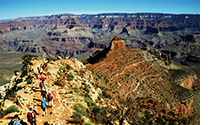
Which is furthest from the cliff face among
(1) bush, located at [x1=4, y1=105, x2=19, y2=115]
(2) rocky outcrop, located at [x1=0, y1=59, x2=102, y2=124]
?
(1) bush, located at [x1=4, y1=105, x2=19, y2=115]

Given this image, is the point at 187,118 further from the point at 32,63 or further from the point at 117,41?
the point at 32,63

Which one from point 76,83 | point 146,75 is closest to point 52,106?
point 76,83

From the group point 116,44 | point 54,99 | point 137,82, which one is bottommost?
point 137,82

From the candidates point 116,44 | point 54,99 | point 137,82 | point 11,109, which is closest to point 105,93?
point 54,99

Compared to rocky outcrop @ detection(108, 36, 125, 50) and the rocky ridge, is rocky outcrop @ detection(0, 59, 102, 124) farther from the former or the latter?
rocky outcrop @ detection(108, 36, 125, 50)

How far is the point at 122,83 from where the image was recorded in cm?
4472

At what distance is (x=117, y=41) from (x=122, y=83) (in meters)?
→ 22.1

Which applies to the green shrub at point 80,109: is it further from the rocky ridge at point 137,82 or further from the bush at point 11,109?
the rocky ridge at point 137,82

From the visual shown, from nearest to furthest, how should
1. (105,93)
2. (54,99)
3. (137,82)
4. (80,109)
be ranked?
(54,99), (80,109), (105,93), (137,82)

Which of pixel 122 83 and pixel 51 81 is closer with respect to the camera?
pixel 51 81

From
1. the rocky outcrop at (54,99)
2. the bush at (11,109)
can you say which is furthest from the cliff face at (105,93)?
the bush at (11,109)

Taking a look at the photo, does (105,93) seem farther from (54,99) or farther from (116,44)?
(116,44)

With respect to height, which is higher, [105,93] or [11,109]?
→ [11,109]

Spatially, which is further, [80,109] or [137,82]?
[137,82]
